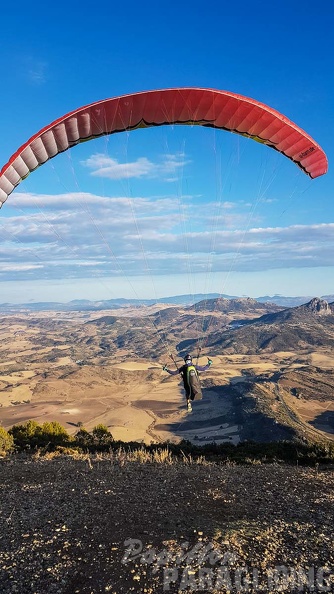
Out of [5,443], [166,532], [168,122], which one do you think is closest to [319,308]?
[5,443]

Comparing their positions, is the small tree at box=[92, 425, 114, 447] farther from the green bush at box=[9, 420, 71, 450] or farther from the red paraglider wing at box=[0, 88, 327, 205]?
the red paraglider wing at box=[0, 88, 327, 205]

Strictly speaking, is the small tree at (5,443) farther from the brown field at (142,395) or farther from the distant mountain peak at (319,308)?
the distant mountain peak at (319,308)

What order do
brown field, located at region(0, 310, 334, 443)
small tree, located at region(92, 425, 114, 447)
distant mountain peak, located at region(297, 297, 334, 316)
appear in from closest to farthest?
1. small tree, located at region(92, 425, 114, 447)
2. brown field, located at region(0, 310, 334, 443)
3. distant mountain peak, located at region(297, 297, 334, 316)

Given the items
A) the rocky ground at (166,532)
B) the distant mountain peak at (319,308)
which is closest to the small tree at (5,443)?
the rocky ground at (166,532)

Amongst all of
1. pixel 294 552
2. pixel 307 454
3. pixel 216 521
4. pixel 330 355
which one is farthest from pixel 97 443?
pixel 330 355

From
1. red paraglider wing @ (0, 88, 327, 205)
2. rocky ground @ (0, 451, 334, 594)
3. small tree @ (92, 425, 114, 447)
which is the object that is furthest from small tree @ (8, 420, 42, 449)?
red paraglider wing @ (0, 88, 327, 205)

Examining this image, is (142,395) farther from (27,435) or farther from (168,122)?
(168,122)

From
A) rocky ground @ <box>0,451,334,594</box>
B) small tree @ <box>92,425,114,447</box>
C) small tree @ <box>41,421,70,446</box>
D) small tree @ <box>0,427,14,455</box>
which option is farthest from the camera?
small tree @ <box>41,421,70,446</box>
